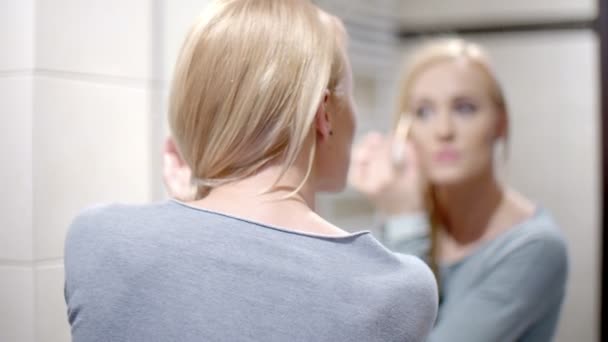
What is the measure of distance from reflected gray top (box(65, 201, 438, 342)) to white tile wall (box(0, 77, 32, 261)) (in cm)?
19

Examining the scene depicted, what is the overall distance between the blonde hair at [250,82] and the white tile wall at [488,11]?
0.72 metres

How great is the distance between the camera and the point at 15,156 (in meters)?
0.65

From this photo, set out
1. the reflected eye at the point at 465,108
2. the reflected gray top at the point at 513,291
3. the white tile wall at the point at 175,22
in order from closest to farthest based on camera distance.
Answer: the white tile wall at the point at 175,22, the reflected gray top at the point at 513,291, the reflected eye at the point at 465,108

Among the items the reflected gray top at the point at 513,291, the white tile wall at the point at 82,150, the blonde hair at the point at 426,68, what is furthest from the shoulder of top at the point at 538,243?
the white tile wall at the point at 82,150

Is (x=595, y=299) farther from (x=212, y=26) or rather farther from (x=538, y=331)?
(x=212, y=26)

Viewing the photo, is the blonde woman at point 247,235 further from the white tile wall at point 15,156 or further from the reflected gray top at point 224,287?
the white tile wall at point 15,156

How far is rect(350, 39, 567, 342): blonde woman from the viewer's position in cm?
92

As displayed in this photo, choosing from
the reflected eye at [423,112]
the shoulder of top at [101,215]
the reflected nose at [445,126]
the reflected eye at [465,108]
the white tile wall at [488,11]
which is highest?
the white tile wall at [488,11]

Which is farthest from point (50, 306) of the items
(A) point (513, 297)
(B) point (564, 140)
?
(B) point (564, 140)

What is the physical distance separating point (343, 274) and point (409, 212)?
0.65m

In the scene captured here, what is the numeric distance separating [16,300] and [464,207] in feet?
2.25

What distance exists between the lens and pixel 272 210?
523mm

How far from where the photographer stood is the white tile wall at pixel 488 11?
1124 mm

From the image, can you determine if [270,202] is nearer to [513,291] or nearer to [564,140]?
[513,291]
